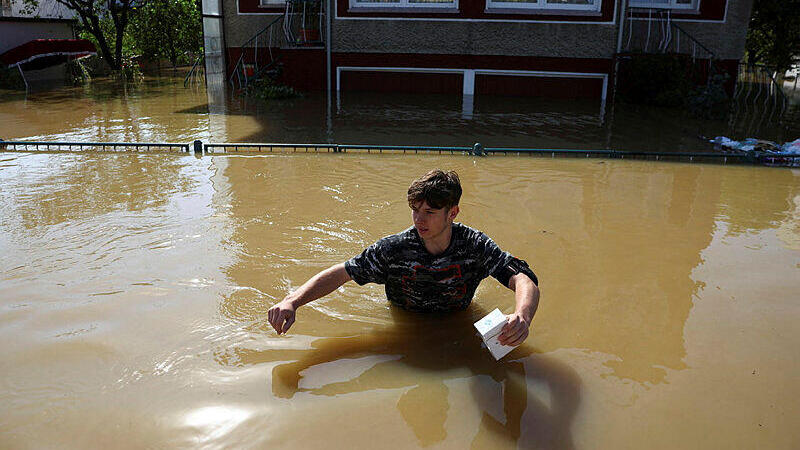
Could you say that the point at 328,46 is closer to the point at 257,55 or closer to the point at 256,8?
the point at 257,55

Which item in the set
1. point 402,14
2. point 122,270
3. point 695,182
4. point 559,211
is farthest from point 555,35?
point 122,270

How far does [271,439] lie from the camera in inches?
98.0

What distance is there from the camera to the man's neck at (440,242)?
10.1ft

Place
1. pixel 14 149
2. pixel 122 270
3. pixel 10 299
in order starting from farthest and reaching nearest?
pixel 14 149 < pixel 122 270 < pixel 10 299

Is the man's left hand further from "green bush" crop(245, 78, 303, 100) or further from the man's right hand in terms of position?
"green bush" crop(245, 78, 303, 100)

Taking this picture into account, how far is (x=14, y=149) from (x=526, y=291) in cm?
712

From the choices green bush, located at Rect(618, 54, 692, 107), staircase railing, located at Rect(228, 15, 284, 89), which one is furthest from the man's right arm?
staircase railing, located at Rect(228, 15, 284, 89)

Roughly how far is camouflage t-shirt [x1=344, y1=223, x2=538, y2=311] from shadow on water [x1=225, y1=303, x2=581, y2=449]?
27cm

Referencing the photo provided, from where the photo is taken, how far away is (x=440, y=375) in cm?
299

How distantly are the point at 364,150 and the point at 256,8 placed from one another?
8696 mm

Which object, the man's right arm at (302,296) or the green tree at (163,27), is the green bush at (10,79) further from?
the man's right arm at (302,296)

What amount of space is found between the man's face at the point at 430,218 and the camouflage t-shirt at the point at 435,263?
141mm

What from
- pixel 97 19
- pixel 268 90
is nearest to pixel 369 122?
pixel 268 90

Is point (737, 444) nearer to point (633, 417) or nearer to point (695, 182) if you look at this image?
point (633, 417)
